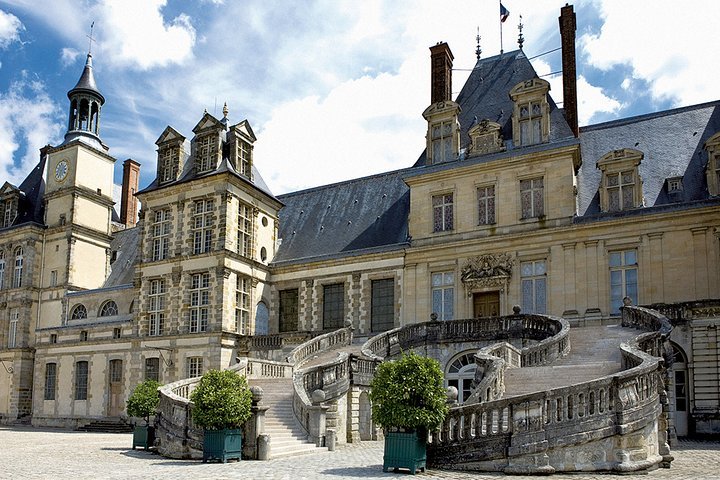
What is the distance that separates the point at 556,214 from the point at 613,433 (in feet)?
46.7

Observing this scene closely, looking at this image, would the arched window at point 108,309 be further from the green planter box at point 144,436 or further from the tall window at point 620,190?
the tall window at point 620,190

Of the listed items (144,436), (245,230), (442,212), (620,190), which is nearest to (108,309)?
(245,230)

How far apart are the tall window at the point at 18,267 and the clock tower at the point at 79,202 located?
1301 millimetres

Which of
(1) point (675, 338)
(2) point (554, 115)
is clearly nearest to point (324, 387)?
(1) point (675, 338)

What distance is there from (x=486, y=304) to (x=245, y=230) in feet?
37.0

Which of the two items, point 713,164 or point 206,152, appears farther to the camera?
point 206,152

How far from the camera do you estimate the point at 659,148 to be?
86.4 ft

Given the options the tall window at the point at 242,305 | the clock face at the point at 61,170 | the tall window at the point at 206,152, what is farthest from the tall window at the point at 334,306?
the clock face at the point at 61,170

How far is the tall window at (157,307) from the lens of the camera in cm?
3166

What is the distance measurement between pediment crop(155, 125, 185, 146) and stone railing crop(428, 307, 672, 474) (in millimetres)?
23280

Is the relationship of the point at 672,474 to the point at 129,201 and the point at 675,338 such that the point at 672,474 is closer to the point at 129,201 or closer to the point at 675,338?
the point at 675,338

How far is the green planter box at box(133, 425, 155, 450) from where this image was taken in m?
17.8

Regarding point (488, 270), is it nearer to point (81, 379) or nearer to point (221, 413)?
point (221, 413)

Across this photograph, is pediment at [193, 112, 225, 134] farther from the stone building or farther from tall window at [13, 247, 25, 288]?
tall window at [13, 247, 25, 288]
